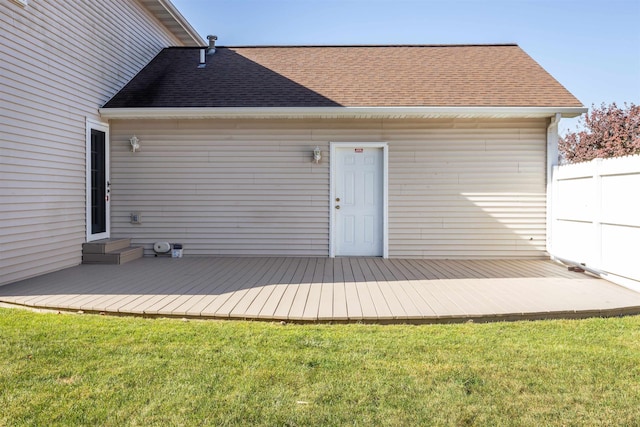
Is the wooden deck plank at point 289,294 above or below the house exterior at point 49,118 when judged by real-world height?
below

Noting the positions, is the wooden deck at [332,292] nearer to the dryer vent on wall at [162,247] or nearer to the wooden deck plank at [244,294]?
the wooden deck plank at [244,294]

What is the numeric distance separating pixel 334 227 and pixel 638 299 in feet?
15.2

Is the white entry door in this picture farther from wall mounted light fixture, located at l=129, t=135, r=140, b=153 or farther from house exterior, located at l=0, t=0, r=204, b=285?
house exterior, located at l=0, t=0, r=204, b=285

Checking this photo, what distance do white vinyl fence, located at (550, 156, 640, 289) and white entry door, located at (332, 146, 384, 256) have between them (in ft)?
9.82

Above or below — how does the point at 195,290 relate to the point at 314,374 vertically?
above

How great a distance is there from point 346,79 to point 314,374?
687 centimetres

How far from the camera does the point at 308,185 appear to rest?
815 cm

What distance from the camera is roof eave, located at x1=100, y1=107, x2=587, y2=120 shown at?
7.49m

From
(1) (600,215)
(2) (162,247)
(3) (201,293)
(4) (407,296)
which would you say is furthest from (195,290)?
(1) (600,215)

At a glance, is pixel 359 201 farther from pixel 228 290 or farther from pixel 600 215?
pixel 600 215

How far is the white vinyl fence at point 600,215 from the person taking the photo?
215 inches

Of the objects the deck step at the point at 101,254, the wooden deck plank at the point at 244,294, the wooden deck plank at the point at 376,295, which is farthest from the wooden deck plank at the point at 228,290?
the deck step at the point at 101,254

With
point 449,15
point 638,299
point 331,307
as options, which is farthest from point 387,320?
point 449,15

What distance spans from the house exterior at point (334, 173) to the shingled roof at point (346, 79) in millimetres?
56
